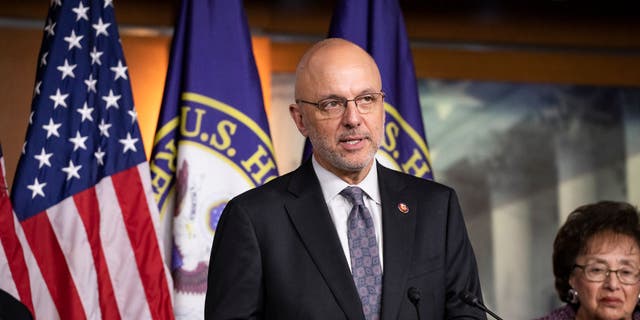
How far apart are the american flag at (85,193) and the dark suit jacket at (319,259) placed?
4.97 ft

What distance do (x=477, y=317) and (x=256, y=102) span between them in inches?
77.8

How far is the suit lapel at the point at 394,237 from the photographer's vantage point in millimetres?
2090

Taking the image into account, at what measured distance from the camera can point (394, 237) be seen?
217cm

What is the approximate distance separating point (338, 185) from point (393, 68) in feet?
6.36

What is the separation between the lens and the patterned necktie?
2.12 meters

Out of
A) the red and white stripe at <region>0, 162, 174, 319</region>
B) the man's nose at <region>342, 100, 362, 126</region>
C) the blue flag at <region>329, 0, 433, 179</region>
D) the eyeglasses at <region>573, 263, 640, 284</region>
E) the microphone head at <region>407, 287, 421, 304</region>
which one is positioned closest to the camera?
the microphone head at <region>407, 287, 421, 304</region>

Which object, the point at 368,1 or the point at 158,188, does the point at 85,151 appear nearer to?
the point at 158,188

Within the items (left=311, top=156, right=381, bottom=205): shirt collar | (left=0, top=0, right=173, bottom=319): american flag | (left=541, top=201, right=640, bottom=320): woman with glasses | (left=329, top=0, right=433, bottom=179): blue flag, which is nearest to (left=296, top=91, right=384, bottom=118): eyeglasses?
(left=311, top=156, right=381, bottom=205): shirt collar

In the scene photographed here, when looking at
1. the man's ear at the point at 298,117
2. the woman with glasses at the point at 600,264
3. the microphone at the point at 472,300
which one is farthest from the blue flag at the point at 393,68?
the microphone at the point at 472,300

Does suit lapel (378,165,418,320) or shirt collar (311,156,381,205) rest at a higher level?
shirt collar (311,156,381,205)

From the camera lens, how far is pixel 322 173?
229 cm

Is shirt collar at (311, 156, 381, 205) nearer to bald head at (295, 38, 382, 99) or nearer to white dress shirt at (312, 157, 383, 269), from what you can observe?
white dress shirt at (312, 157, 383, 269)

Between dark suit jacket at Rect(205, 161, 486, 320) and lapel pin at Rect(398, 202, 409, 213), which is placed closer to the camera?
dark suit jacket at Rect(205, 161, 486, 320)

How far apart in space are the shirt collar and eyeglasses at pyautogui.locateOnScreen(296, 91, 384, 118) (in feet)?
0.46
